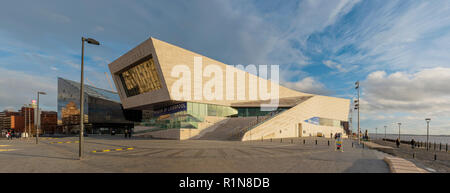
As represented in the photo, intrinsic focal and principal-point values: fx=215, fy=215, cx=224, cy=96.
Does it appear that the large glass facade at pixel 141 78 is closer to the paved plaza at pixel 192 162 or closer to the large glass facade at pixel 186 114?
the large glass facade at pixel 186 114

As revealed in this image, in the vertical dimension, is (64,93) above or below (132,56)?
below

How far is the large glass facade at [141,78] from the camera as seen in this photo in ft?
140

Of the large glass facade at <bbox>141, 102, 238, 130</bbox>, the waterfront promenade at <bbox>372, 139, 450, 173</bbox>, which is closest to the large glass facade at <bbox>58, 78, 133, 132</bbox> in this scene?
the large glass facade at <bbox>141, 102, 238, 130</bbox>

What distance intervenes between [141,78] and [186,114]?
53.1ft

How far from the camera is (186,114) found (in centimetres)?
3725

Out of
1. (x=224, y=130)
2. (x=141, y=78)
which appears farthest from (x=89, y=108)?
(x=224, y=130)

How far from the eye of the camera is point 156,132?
40281mm

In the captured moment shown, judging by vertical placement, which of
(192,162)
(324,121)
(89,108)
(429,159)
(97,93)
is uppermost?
(97,93)

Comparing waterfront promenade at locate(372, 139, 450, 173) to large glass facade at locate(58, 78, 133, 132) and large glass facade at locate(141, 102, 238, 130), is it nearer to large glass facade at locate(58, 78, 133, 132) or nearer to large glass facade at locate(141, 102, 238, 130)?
large glass facade at locate(141, 102, 238, 130)

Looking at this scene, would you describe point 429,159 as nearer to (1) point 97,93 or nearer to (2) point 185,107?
(2) point 185,107

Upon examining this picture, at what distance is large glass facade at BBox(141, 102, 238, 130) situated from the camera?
36281 mm
